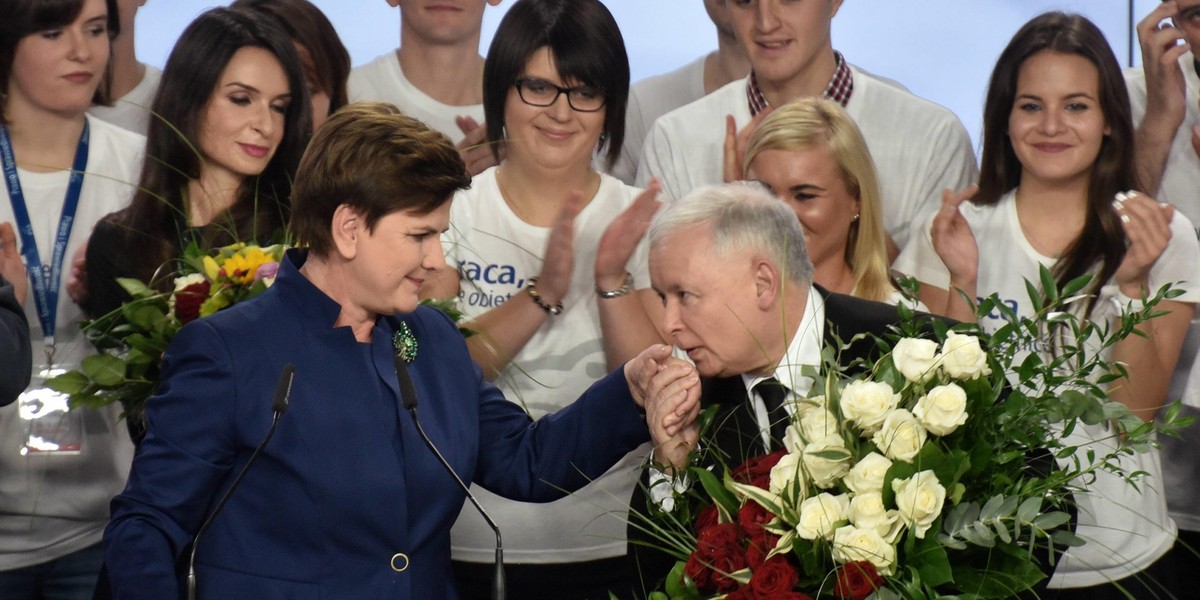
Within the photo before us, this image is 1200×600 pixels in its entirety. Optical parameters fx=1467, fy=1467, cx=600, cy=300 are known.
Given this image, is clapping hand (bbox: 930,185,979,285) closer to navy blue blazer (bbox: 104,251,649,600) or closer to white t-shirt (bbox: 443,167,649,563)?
white t-shirt (bbox: 443,167,649,563)

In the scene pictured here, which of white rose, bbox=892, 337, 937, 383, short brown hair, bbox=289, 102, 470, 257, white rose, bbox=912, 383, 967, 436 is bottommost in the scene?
white rose, bbox=912, 383, 967, 436

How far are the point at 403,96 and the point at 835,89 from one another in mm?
1103

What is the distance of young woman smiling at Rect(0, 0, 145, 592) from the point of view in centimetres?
327

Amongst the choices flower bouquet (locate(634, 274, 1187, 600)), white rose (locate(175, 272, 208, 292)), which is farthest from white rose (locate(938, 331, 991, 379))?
white rose (locate(175, 272, 208, 292))

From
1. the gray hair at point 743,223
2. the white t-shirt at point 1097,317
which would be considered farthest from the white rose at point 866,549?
the white t-shirt at point 1097,317

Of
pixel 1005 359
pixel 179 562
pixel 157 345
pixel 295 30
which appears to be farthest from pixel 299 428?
pixel 295 30

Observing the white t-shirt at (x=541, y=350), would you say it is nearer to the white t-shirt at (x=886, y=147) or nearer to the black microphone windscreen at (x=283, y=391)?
the white t-shirt at (x=886, y=147)

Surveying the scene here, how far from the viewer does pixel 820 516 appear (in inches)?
76.7

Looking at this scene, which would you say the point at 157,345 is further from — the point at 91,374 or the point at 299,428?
the point at 299,428

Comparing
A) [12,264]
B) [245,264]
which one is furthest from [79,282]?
[245,264]

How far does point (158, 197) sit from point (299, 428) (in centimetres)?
114

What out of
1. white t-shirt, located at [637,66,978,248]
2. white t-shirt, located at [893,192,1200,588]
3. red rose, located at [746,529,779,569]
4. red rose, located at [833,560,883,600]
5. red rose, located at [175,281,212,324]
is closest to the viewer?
red rose, located at [833,560,883,600]

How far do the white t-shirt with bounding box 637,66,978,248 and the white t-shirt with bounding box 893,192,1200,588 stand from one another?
0.42 ft

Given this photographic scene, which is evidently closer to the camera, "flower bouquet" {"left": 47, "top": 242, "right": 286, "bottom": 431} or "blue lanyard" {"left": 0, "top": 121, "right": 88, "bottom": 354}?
"flower bouquet" {"left": 47, "top": 242, "right": 286, "bottom": 431}
